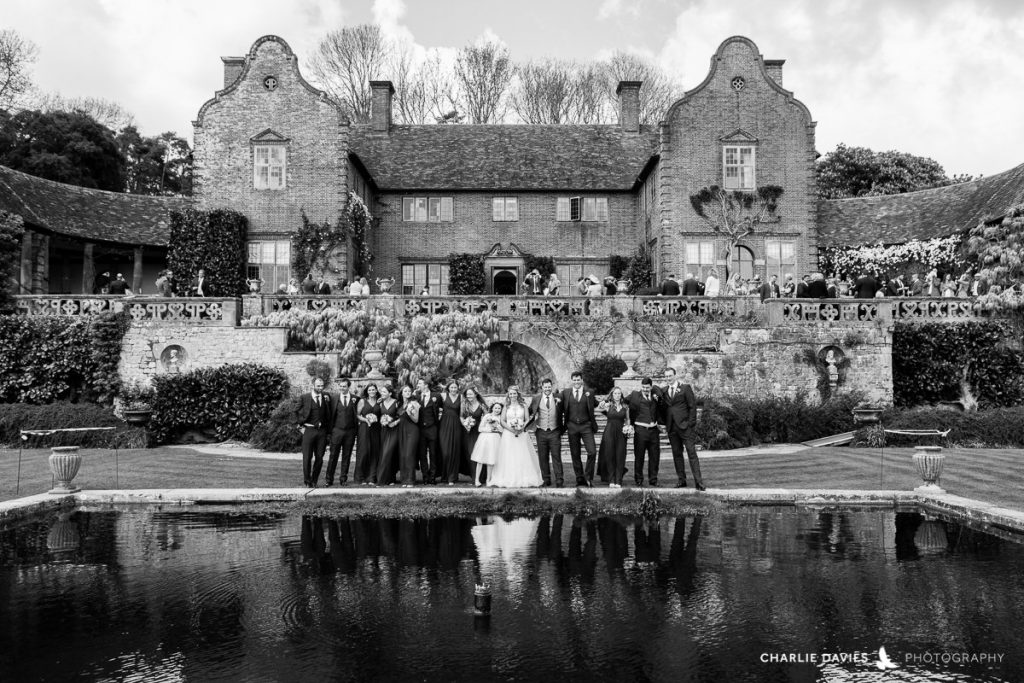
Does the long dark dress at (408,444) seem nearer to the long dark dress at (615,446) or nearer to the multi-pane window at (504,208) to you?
the long dark dress at (615,446)

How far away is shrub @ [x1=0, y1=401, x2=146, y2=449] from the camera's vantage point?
20891mm

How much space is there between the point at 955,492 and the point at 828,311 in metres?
12.2

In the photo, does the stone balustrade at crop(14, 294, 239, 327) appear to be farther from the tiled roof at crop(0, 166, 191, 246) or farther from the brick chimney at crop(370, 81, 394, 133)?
the brick chimney at crop(370, 81, 394, 133)

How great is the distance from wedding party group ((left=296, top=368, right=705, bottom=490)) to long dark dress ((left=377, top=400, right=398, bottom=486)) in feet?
0.06

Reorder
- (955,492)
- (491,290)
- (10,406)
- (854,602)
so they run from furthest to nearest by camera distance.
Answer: (491,290) < (10,406) < (955,492) < (854,602)

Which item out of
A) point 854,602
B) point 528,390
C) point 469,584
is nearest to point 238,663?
point 469,584

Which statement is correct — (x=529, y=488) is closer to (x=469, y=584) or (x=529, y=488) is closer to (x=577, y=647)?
(x=469, y=584)

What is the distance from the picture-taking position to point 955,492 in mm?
12867

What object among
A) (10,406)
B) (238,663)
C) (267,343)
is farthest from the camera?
(267,343)

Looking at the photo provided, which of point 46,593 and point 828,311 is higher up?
point 828,311

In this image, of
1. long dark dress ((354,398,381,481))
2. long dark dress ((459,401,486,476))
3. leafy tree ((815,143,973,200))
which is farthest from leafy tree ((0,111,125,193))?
leafy tree ((815,143,973,200))

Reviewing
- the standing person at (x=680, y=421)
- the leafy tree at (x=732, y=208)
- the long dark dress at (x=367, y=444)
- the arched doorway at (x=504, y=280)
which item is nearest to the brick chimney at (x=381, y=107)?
the arched doorway at (x=504, y=280)

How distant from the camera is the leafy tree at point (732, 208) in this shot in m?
32.3

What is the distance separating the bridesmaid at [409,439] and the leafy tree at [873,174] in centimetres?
3828
